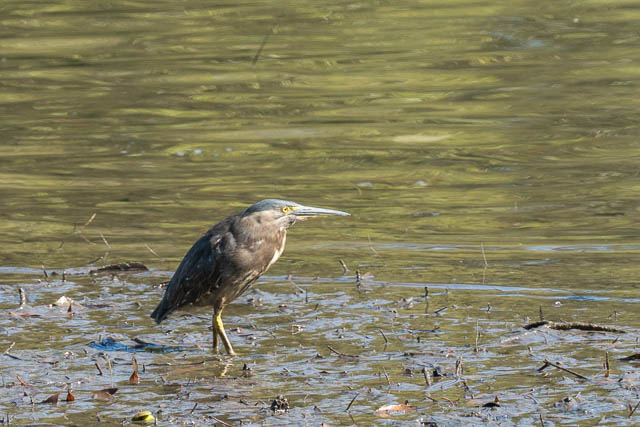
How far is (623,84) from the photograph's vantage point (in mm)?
16547

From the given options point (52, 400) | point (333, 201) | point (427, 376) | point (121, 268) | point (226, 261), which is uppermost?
point (226, 261)

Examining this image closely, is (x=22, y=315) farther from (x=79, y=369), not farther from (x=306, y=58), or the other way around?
(x=306, y=58)

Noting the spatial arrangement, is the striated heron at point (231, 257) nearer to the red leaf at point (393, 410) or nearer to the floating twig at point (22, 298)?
→ the floating twig at point (22, 298)

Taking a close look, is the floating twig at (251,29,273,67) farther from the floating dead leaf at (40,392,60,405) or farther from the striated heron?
the floating dead leaf at (40,392,60,405)

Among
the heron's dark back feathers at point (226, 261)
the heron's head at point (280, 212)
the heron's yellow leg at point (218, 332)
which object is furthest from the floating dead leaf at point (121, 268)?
the heron's head at point (280, 212)

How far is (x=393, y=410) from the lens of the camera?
553cm

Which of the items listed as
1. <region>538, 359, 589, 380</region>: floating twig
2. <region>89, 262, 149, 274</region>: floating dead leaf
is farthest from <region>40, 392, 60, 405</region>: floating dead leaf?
<region>89, 262, 149, 274</region>: floating dead leaf

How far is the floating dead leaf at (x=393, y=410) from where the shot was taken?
5504 millimetres

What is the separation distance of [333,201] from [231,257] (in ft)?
15.9

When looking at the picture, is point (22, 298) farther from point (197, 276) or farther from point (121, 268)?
point (197, 276)

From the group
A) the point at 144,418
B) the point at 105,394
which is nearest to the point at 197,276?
the point at 105,394

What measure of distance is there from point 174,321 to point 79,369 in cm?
144

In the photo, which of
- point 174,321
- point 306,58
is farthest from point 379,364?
point 306,58

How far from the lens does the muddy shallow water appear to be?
607 cm
